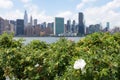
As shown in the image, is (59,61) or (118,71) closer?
(118,71)

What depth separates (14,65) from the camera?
8.49 meters

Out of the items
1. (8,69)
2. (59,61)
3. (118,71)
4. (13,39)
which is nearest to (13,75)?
(8,69)

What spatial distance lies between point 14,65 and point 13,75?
9.4 inches

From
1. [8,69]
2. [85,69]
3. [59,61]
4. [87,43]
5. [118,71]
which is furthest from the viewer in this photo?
[87,43]

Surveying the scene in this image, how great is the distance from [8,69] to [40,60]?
83cm

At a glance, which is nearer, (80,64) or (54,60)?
(80,64)

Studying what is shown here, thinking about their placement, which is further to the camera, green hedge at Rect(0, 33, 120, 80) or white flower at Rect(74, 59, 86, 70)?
green hedge at Rect(0, 33, 120, 80)

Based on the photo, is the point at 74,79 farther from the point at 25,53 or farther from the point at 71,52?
the point at 25,53

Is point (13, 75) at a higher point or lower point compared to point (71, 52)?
lower

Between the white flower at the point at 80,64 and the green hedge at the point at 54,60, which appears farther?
the green hedge at the point at 54,60

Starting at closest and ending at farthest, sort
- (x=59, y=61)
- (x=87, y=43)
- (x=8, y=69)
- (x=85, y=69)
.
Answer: (x=85, y=69)
(x=59, y=61)
(x=8, y=69)
(x=87, y=43)

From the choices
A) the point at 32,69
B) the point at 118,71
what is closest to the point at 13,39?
the point at 32,69

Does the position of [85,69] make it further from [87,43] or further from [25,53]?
[87,43]

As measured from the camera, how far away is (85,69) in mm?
6125
